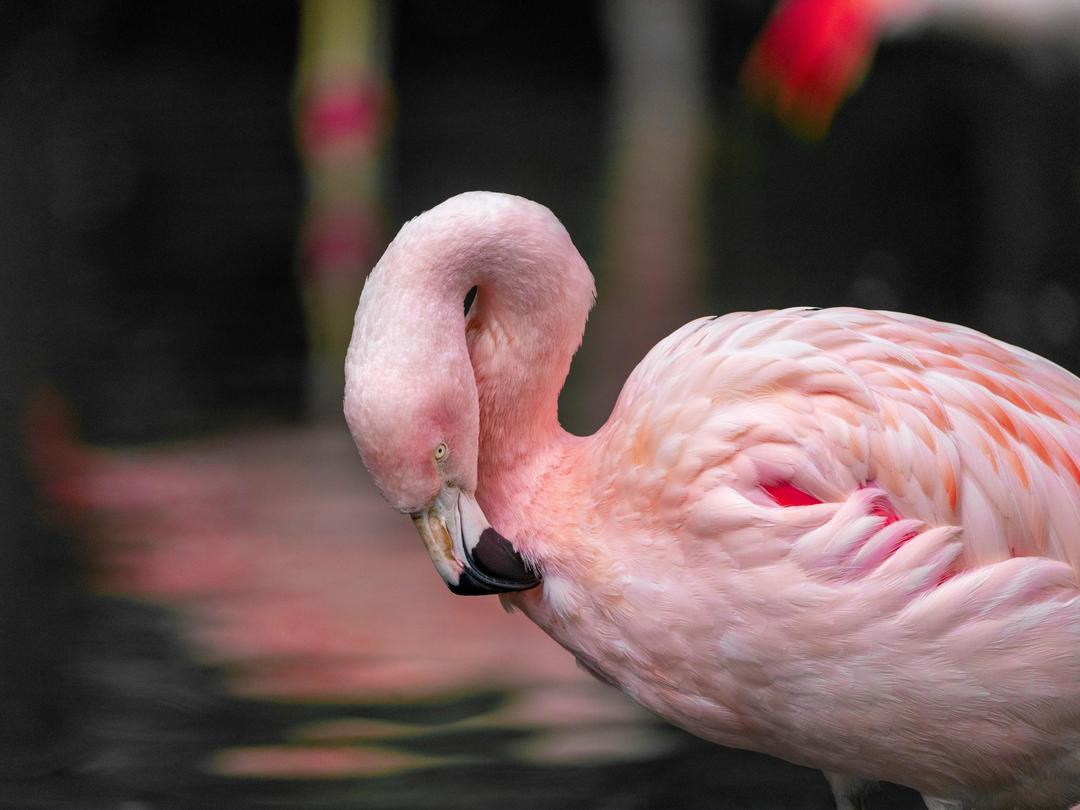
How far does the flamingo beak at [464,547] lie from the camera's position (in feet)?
7.69

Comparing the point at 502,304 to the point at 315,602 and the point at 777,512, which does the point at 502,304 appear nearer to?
the point at 777,512

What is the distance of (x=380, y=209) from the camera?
7930 mm

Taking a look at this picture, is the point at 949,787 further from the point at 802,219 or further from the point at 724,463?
the point at 802,219

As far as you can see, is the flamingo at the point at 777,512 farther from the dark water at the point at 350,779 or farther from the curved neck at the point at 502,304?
the dark water at the point at 350,779

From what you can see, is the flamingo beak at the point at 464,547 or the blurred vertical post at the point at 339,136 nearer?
the flamingo beak at the point at 464,547

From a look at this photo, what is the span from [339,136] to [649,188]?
9.08ft

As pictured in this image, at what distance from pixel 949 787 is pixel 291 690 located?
5.48 feet

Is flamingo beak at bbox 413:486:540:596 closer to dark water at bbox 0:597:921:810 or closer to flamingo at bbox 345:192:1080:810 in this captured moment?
flamingo at bbox 345:192:1080:810

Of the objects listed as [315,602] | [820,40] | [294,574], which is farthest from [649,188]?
[315,602]

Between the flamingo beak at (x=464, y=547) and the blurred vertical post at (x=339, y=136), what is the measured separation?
322 centimetres

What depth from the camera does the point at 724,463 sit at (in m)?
2.30

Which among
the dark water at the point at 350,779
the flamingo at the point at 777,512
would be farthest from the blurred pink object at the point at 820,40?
the flamingo at the point at 777,512

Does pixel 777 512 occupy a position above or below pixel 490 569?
above

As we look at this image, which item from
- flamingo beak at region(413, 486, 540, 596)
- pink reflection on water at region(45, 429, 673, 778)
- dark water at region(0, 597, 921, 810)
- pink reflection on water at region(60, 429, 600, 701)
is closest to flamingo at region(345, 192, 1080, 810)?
flamingo beak at region(413, 486, 540, 596)
